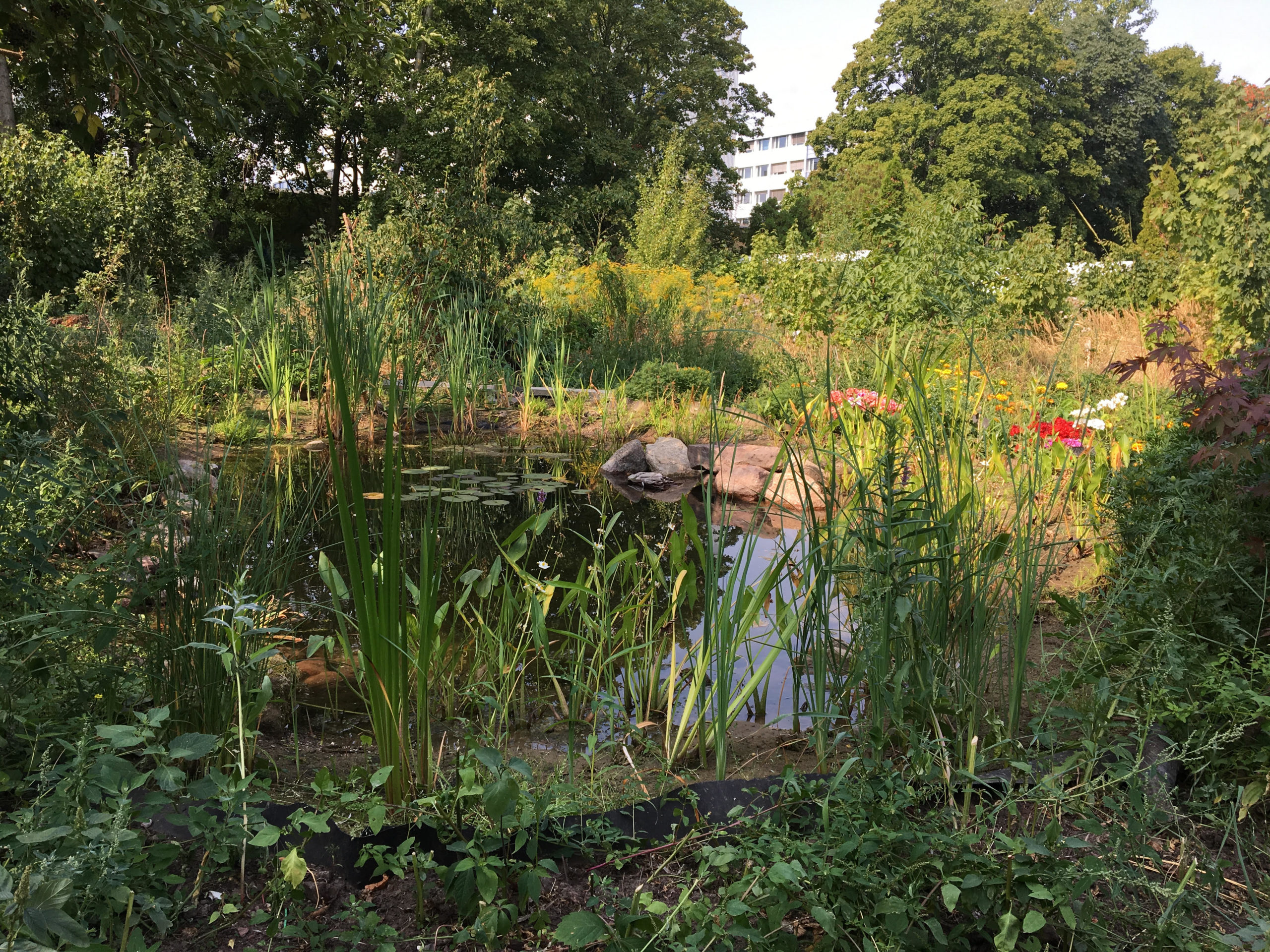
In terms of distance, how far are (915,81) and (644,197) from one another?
18664mm

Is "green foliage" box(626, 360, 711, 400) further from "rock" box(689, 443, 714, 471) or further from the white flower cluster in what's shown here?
the white flower cluster

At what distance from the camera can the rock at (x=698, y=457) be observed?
5.96 metres

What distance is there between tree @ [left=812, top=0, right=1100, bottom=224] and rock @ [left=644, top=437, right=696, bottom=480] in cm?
2466

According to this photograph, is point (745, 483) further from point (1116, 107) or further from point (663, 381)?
point (1116, 107)

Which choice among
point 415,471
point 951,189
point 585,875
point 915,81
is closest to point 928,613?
point 585,875

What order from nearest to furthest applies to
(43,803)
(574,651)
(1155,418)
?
1. (43,803)
2. (574,651)
3. (1155,418)

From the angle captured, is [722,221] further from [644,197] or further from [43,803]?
[43,803]

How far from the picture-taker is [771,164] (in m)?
53.3

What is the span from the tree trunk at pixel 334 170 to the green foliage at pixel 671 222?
669cm

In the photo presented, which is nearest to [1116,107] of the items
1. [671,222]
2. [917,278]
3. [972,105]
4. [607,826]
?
[972,105]

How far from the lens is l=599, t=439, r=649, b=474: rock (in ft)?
18.8

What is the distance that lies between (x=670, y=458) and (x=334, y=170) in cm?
1613

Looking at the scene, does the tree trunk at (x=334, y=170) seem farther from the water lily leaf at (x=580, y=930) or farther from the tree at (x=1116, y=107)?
the tree at (x=1116, y=107)

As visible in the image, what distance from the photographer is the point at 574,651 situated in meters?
2.71
